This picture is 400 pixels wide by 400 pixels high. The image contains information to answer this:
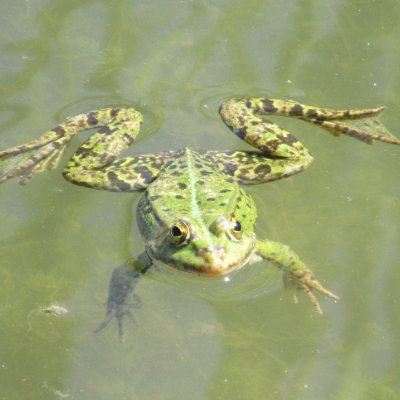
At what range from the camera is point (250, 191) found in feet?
16.1

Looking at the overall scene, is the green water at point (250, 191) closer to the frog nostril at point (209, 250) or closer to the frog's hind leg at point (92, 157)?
the frog's hind leg at point (92, 157)

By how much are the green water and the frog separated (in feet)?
0.34

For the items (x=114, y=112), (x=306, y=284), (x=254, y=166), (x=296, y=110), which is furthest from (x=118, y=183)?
(x=296, y=110)

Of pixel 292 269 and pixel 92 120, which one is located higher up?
pixel 92 120

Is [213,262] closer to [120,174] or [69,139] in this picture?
[120,174]

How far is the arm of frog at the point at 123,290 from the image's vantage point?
4.11 m

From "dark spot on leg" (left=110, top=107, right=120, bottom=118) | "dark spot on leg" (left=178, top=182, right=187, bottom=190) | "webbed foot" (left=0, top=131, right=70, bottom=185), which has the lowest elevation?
"webbed foot" (left=0, top=131, right=70, bottom=185)

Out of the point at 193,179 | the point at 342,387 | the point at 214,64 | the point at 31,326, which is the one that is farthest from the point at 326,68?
the point at 31,326

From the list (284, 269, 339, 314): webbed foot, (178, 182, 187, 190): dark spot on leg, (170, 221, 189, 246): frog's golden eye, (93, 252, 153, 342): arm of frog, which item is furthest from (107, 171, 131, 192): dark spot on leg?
(284, 269, 339, 314): webbed foot

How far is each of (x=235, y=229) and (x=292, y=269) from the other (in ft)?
1.99

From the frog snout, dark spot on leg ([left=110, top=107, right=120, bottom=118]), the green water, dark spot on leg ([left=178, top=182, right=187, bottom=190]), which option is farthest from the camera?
dark spot on leg ([left=110, top=107, right=120, bottom=118])

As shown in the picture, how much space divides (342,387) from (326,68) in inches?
127

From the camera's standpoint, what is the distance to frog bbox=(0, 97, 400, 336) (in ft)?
13.1

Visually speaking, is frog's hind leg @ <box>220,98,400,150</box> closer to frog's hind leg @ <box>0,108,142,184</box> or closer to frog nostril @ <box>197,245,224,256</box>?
frog's hind leg @ <box>0,108,142,184</box>
